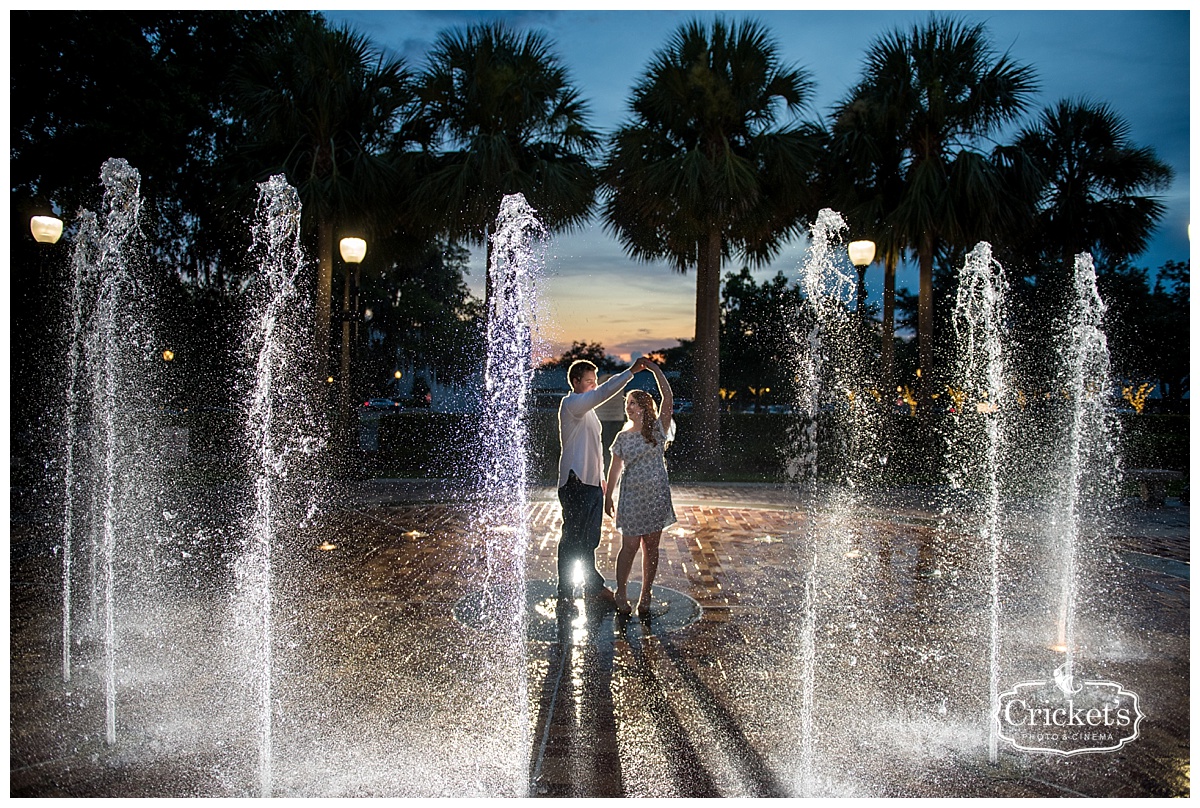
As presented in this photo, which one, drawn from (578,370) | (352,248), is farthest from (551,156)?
(578,370)

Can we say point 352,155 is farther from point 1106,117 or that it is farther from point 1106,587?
point 1106,117

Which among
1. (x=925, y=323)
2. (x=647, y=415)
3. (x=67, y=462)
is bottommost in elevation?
(x=67, y=462)

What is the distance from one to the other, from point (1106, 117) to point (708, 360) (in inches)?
356

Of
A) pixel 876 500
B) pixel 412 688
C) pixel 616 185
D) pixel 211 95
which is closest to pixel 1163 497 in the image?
pixel 876 500

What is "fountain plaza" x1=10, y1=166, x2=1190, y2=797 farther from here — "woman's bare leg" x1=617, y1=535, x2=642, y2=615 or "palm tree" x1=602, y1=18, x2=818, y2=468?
"palm tree" x1=602, y1=18, x2=818, y2=468

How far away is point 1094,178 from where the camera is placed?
15273mm

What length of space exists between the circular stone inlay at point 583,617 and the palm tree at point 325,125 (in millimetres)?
8993

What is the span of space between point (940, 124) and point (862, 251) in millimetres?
2974

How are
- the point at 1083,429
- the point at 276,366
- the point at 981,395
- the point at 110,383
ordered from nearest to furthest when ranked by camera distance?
the point at 110,383 < the point at 276,366 < the point at 1083,429 < the point at 981,395

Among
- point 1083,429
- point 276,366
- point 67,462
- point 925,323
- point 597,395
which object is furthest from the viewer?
point 1083,429

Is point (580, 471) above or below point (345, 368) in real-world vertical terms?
below

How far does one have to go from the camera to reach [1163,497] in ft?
35.3

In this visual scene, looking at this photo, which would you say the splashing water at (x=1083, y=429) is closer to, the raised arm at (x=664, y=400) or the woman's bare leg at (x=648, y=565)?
the woman's bare leg at (x=648, y=565)

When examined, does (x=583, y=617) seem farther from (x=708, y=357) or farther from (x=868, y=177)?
(x=868, y=177)
